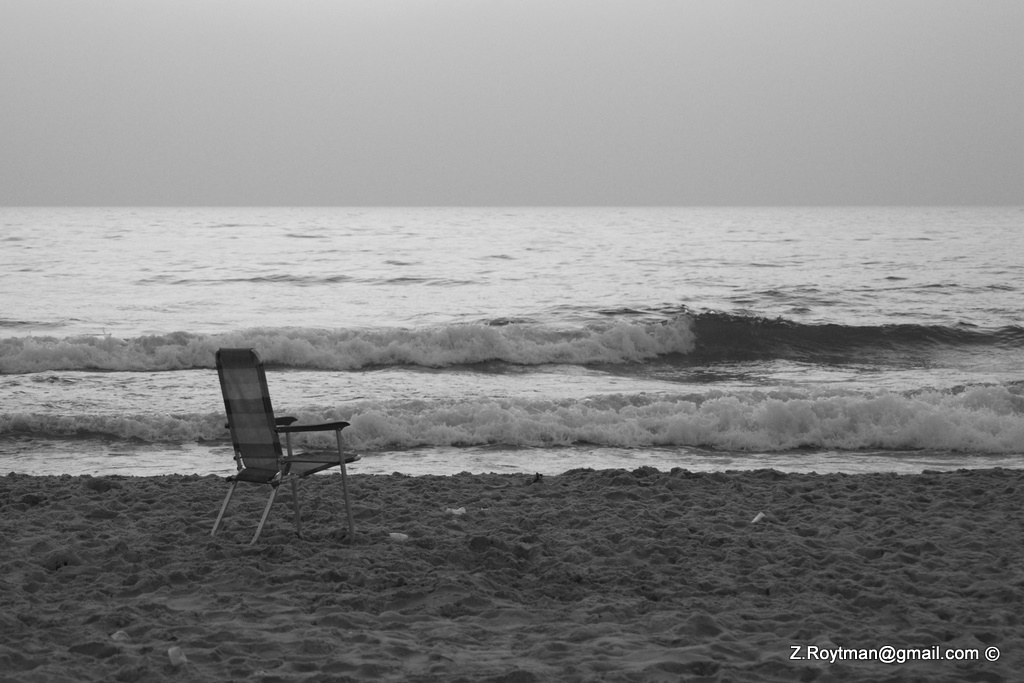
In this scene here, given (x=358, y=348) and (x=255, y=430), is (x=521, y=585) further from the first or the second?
(x=358, y=348)

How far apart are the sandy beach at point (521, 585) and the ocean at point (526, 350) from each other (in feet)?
7.47

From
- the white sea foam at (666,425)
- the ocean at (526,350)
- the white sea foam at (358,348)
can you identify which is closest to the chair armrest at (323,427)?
the ocean at (526,350)

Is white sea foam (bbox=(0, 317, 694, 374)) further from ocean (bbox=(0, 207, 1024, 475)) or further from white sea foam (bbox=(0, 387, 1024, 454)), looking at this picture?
white sea foam (bbox=(0, 387, 1024, 454))

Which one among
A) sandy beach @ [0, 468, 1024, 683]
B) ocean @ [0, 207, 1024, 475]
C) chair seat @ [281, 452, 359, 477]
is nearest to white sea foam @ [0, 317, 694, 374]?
ocean @ [0, 207, 1024, 475]

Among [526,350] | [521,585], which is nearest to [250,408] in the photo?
[521,585]

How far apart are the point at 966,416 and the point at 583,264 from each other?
20.4 metres

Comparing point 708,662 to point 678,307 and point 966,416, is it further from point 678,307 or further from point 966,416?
point 678,307

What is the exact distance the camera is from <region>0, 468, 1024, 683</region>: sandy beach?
11.8 feet

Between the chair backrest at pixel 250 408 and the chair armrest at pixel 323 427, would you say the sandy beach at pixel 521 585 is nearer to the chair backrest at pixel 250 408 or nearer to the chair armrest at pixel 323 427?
the chair backrest at pixel 250 408

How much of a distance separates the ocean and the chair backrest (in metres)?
3.18

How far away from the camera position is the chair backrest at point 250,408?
16.6ft

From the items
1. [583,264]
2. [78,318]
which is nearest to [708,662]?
[78,318]

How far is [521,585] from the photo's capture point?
4.58 meters

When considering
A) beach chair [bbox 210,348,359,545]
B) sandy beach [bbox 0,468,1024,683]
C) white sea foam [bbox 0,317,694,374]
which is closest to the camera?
sandy beach [bbox 0,468,1024,683]
